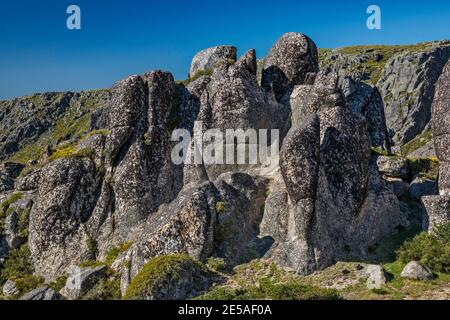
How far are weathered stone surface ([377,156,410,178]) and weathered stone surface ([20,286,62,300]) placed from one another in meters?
26.1

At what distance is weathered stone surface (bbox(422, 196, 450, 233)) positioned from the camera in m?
29.9

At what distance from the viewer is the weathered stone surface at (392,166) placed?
38.7 m

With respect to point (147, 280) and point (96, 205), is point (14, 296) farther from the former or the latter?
point (147, 280)

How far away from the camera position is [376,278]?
2594 centimetres

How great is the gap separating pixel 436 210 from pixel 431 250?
3537 mm

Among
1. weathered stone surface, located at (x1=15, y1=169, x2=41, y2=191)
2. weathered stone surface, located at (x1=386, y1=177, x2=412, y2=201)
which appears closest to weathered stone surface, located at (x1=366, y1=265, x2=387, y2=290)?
weathered stone surface, located at (x1=386, y1=177, x2=412, y2=201)

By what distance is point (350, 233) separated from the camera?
3122 cm

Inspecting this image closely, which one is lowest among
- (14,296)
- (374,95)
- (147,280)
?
(14,296)

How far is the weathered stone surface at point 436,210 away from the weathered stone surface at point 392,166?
7980 millimetres

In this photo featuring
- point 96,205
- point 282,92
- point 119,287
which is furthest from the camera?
point 282,92

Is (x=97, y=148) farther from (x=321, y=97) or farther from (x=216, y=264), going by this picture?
(x=321, y=97)

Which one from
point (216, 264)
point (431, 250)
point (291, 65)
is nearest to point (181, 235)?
point (216, 264)
